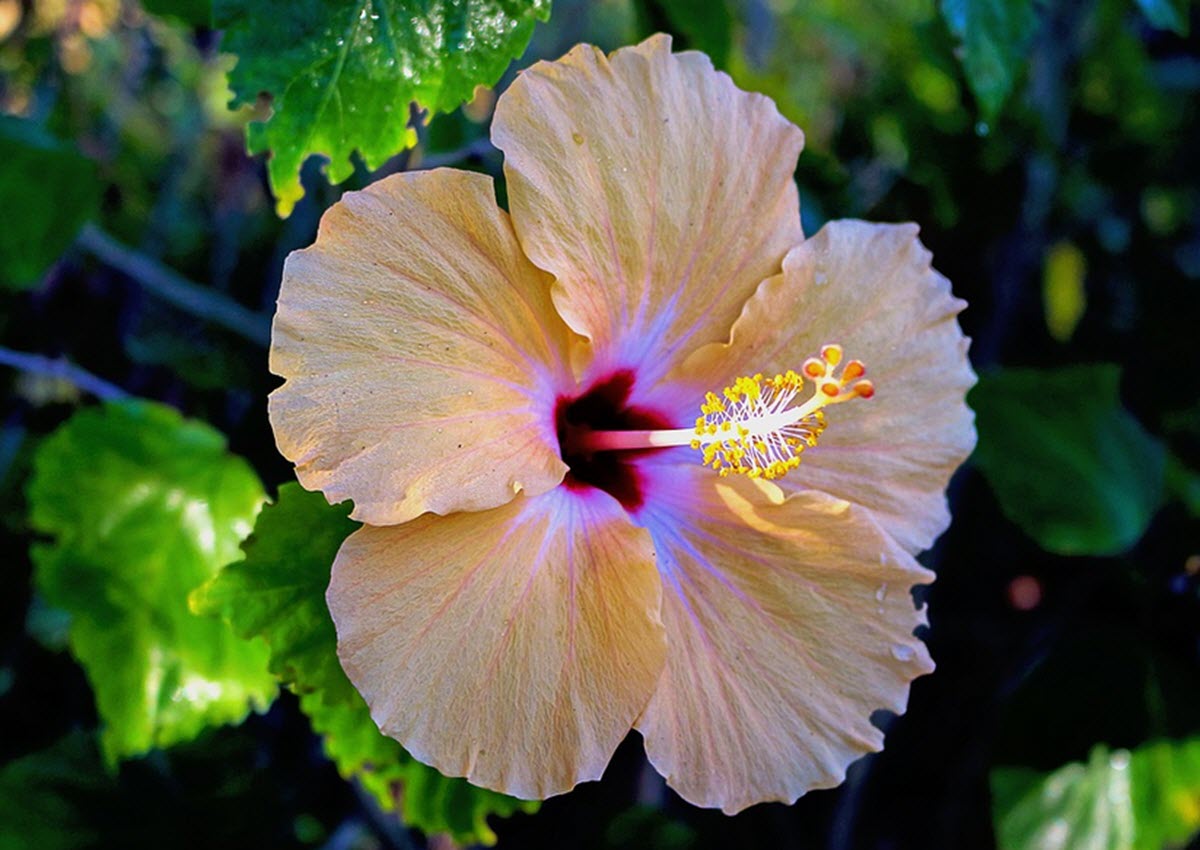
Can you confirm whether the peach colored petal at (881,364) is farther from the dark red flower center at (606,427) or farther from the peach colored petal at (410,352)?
the peach colored petal at (410,352)

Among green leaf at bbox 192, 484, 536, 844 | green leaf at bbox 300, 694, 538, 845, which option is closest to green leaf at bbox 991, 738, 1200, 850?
green leaf at bbox 300, 694, 538, 845

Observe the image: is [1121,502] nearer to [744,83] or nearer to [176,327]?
[744,83]

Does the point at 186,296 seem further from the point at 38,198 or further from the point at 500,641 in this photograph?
the point at 500,641

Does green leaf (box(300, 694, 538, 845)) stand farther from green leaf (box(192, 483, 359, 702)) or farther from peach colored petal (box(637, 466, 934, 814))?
peach colored petal (box(637, 466, 934, 814))

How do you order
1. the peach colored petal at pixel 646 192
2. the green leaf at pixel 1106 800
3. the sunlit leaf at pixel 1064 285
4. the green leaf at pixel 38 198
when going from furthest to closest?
the sunlit leaf at pixel 1064 285, the green leaf at pixel 1106 800, the green leaf at pixel 38 198, the peach colored petal at pixel 646 192

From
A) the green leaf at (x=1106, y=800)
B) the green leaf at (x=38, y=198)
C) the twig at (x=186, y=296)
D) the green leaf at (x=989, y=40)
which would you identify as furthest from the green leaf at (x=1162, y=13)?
the green leaf at (x=38, y=198)

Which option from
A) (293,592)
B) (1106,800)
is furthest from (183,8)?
(1106,800)

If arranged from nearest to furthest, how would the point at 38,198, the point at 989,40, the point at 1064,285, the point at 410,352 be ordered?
the point at 410,352
the point at 989,40
the point at 38,198
the point at 1064,285
